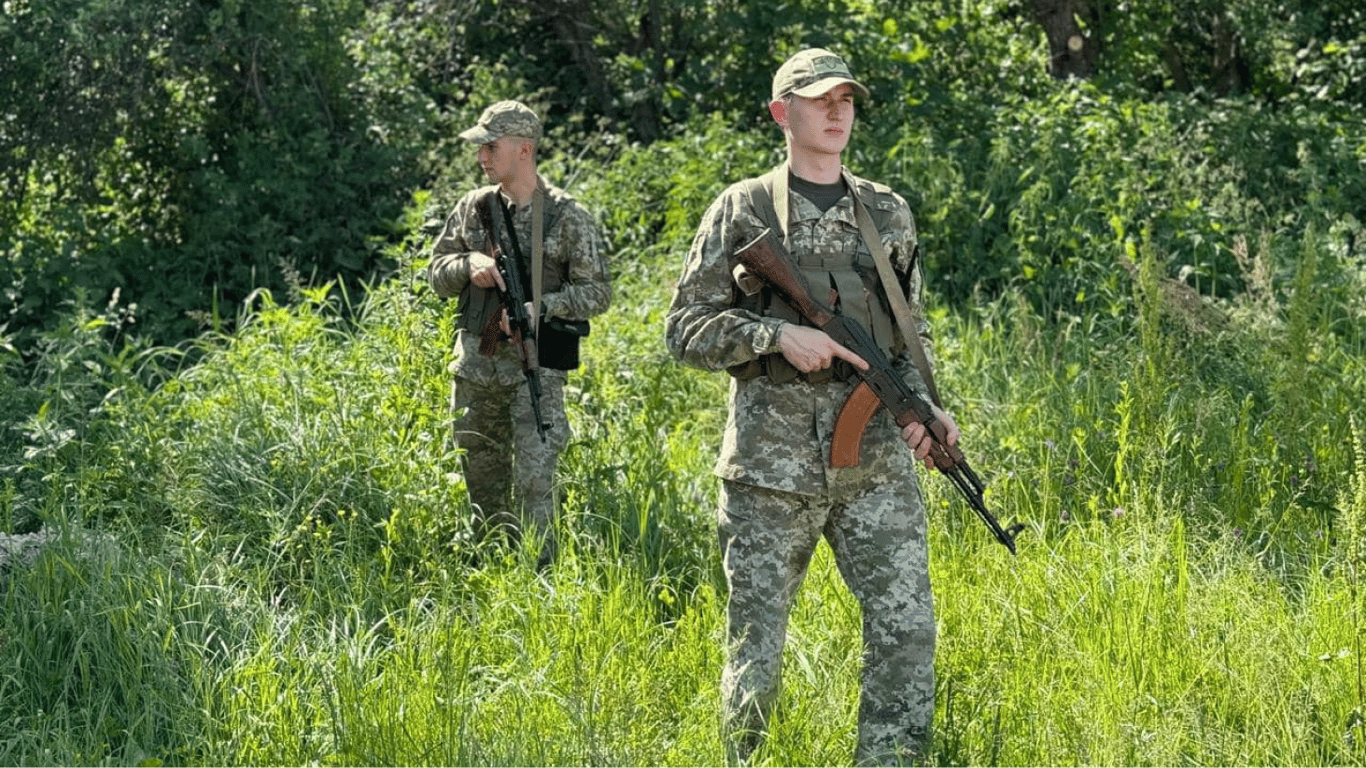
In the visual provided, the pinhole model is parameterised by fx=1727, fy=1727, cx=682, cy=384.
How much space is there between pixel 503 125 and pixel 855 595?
2.69m

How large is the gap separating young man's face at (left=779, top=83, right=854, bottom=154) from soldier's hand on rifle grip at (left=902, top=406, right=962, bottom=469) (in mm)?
710

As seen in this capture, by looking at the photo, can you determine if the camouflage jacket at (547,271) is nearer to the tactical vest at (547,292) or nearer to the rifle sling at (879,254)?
the tactical vest at (547,292)

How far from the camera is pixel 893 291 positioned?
4352mm

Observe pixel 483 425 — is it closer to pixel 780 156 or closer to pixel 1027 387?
pixel 1027 387

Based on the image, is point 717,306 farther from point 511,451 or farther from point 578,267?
point 511,451

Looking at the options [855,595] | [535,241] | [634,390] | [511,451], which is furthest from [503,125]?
[855,595]

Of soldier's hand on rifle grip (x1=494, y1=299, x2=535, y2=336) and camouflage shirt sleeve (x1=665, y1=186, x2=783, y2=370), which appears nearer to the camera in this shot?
camouflage shirt sleeve (x1=665, y1=186, x2=783, y2=370)

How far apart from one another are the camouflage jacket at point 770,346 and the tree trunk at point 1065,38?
9.19m

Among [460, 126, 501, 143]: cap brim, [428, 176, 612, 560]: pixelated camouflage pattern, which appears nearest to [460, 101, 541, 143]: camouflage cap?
[460, 126, 501, 143]: cap brim

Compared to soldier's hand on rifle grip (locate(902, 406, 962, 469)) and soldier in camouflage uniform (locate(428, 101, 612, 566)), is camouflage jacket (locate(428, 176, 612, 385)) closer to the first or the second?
soldier in camouflage uniform (locate(428, 101, 612, 566))

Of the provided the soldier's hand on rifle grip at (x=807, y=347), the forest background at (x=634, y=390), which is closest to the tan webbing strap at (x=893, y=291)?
the soldier's hand on rifle grip at (x=807, y=347)

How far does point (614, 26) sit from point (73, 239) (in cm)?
475

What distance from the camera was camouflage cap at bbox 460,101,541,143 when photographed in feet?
20.6

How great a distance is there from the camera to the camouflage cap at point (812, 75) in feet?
13.9
